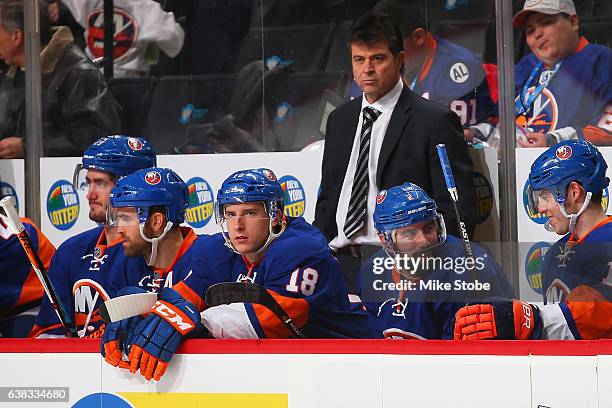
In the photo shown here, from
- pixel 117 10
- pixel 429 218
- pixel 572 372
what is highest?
pixel 117 10

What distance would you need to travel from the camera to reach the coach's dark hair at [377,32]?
4.70 metres

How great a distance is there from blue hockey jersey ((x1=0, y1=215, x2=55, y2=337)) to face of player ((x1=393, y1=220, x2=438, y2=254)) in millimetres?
1339

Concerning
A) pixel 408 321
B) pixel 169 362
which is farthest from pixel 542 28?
pixel 169 362

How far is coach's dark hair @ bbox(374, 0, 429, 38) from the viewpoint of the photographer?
4.95 m

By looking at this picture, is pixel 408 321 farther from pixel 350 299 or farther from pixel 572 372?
pixel 572 372

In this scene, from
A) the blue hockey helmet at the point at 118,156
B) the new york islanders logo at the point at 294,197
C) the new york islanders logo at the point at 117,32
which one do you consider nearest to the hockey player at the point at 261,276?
the blue hockey helmet at the point at 118,156

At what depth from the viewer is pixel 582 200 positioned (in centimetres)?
358

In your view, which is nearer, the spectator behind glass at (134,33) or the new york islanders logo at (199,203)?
the new york islanders logo at (199,203)

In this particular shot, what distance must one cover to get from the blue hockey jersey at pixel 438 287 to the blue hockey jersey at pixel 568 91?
1838 mm

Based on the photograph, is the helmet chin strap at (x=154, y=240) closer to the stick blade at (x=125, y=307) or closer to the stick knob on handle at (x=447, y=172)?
the stick blade at (x=125, y=307)

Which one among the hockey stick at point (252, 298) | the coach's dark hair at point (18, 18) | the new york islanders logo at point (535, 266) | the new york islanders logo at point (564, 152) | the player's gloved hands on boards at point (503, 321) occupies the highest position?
the coach's dark hair at point (18, 18)

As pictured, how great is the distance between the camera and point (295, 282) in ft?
10.8

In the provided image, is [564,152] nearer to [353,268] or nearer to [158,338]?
[353,268]

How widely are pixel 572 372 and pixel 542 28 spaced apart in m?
2.27
